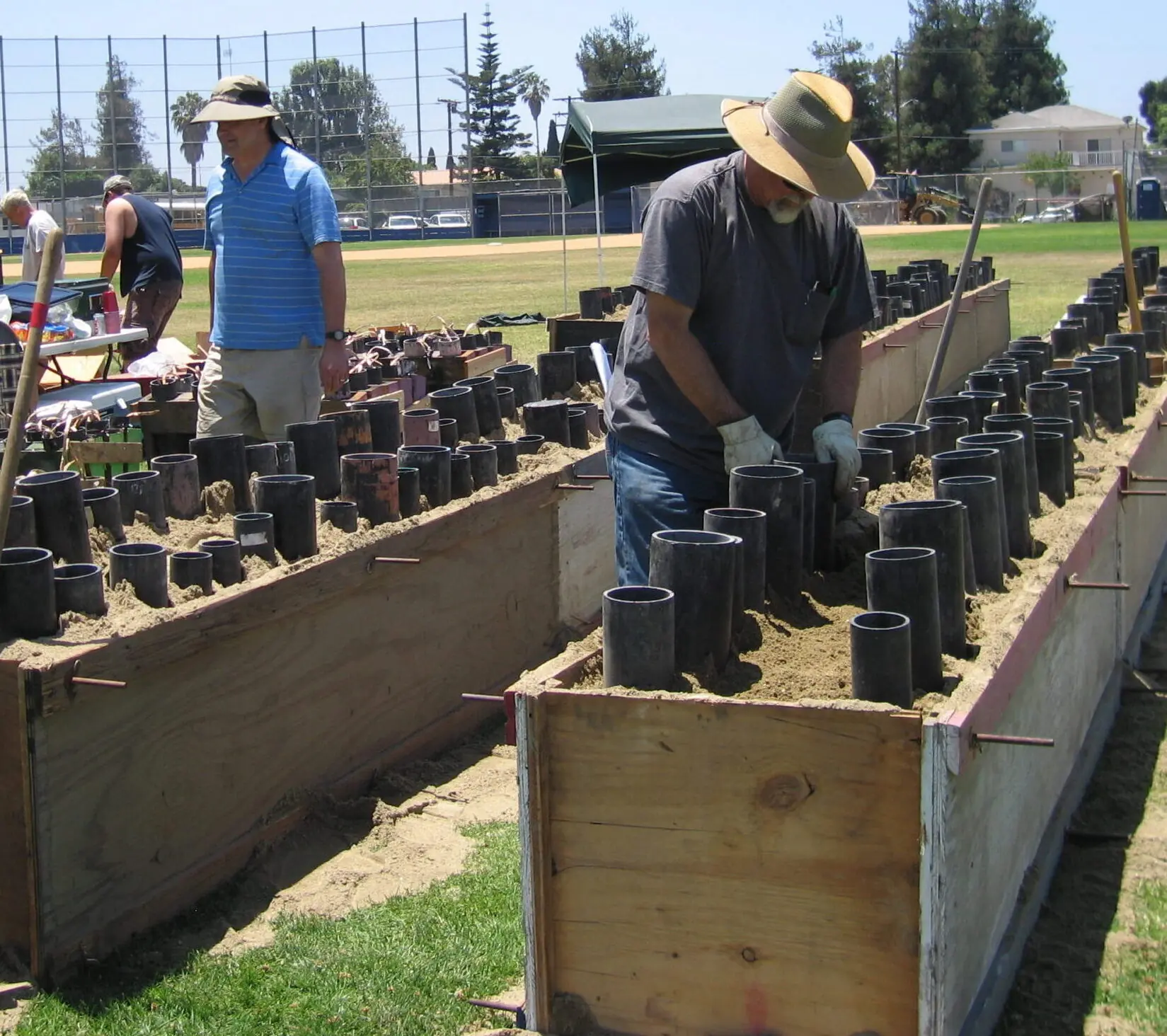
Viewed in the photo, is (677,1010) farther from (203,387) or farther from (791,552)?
(203,387)

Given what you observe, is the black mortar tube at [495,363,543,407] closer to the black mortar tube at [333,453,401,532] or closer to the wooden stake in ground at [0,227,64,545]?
the black mortar tube at [333,453,401,532]

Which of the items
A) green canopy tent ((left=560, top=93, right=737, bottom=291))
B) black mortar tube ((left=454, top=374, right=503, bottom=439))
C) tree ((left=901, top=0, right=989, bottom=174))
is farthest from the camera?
tree ((left=901, top=0, right=989, bottom=174))

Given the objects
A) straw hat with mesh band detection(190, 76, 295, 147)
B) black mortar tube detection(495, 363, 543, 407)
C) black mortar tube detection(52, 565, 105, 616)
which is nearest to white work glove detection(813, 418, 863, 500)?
black mortar tube detection(52, 565, 105, 616)

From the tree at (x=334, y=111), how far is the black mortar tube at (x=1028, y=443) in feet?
178

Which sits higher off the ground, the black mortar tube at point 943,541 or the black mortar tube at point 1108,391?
the black mortar tube at point 1108,391

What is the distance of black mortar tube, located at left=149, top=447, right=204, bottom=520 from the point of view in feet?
15.8

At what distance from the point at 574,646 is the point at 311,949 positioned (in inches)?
42.5

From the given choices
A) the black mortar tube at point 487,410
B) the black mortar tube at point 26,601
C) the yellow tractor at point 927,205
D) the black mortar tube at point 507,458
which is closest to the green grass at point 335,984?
the black mortar tube at point 26,601

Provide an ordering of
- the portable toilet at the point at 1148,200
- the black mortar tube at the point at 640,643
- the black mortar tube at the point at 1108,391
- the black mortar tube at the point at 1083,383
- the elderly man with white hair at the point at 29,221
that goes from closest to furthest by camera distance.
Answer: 1. the black mortar tube at the point at 640,643
2. the black mortar tube at the point at 1083,383
3. the black mortar tube at the point at 1108,391
4. the elderly man with white hair at the point at 29,221
5. the portable toilet at the point at 1148,200

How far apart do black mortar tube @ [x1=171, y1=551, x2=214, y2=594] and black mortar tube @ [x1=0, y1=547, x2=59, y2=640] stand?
45cm

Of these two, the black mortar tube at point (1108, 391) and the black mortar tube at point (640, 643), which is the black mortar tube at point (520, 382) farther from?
the black mortar tube at point (640, 643)

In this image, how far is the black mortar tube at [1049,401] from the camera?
18.0 feet

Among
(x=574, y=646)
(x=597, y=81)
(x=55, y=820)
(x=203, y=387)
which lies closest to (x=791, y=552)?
(x=574, y=646)

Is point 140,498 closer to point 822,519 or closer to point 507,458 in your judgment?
point 507,458
